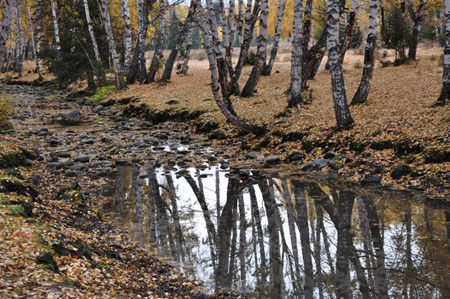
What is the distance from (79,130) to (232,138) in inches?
260

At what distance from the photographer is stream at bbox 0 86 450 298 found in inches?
209

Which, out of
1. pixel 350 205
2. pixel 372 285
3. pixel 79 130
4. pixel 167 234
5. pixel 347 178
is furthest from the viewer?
pixel 79 130

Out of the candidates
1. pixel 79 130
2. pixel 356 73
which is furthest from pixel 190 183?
pixel 356 73

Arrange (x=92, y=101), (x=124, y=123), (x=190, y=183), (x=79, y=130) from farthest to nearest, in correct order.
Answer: (x=92, y=101)
(x=124, y=123)
(x=79, y=130)
(x=190, y=183)

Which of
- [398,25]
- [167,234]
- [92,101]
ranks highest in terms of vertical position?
[398,25]

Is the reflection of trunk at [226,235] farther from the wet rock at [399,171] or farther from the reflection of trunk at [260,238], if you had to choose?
the wet rock at [399,171]

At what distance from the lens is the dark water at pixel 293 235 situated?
17.2 ft

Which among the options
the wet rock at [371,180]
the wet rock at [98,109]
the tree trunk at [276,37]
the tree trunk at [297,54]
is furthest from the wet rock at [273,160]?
the wet rock at [98,109]

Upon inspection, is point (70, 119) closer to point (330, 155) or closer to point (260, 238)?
point (330, 155)

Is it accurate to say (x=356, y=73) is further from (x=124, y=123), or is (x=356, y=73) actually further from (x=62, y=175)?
(x=62, y=175)

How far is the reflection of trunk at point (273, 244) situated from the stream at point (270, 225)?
0.02 m

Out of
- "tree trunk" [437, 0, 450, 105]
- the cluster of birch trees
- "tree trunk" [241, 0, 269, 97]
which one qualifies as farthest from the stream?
"tree trunk" [241, 0, 269, 97]

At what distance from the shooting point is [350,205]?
7.77 m

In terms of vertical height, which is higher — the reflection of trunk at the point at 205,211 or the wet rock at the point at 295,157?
the wet rock at the point at 295,157
